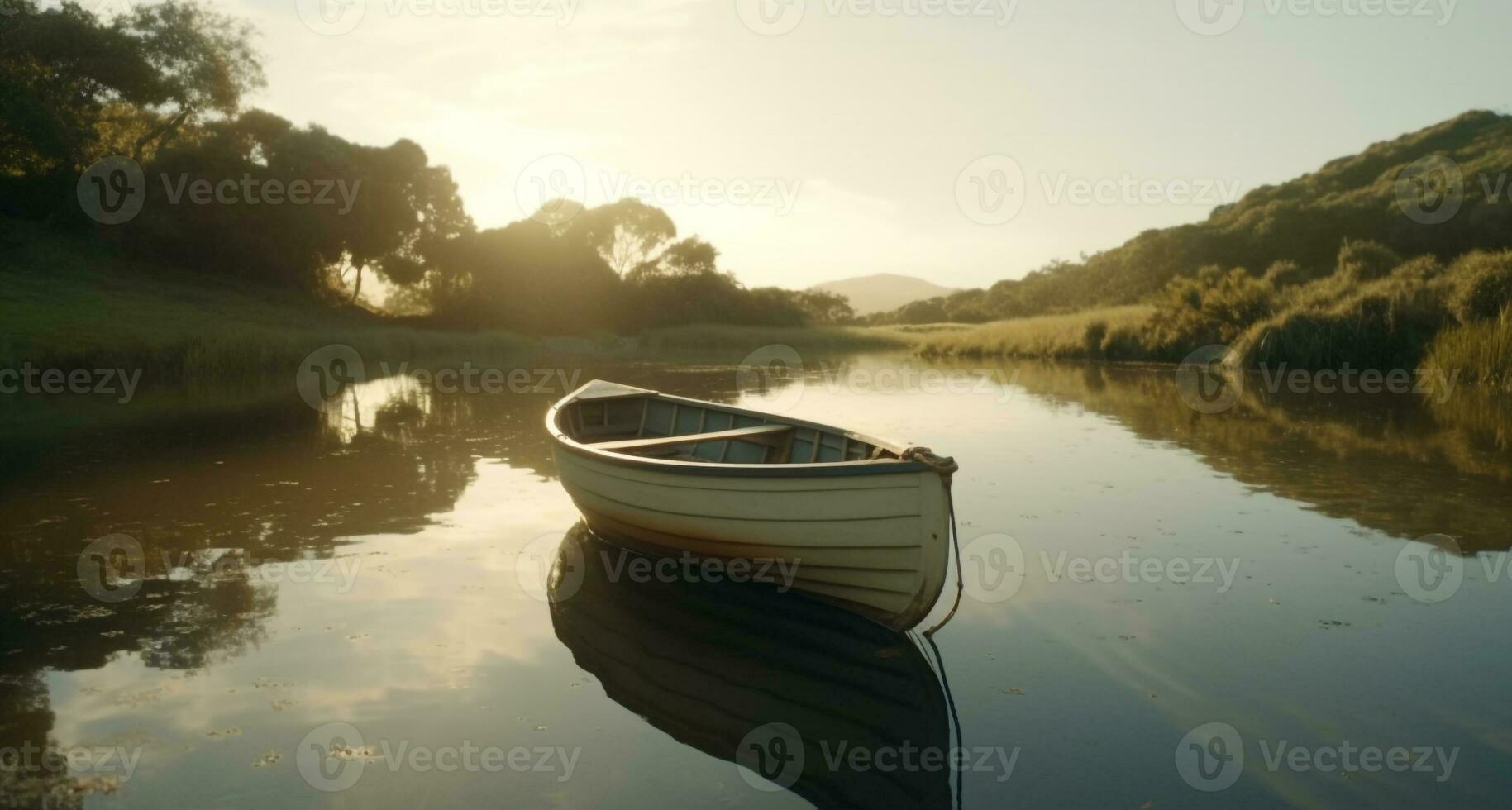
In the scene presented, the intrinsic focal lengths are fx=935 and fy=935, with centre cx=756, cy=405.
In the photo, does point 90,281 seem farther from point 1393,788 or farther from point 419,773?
point 1393,788

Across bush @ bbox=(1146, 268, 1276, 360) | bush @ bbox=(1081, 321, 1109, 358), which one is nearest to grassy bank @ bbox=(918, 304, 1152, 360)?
bush @ bbox=(1081, 321, 1109, 358)

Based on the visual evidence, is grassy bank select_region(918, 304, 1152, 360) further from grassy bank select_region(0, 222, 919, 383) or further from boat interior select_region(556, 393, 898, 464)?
boat interior select_region(556, 393, 898, 464)

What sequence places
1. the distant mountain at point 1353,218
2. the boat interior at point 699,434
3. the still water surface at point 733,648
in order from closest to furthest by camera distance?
1. the still water surface at point 733,648
2. the boat interior at point 699,434
3. the distant mountain at point 1353,218

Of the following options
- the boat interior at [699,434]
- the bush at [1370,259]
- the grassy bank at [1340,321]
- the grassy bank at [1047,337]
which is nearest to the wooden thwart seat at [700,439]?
the boat interior at [699,434]

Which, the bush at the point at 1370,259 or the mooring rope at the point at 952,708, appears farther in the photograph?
the bush at the point at 1370,259

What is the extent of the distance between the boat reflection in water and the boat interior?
107 cm

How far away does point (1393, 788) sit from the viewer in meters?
3.73

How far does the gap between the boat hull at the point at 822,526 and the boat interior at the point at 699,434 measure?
0.44 meters

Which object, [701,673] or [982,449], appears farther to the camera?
[982,449]

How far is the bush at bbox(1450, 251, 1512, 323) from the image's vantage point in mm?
18547

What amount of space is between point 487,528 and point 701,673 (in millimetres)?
3969

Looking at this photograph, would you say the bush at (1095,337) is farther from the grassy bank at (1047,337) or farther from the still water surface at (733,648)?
the still water surface at (733,648)

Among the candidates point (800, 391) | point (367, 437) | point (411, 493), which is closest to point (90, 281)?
point (367, 437)

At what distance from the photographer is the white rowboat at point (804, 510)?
5.24m
